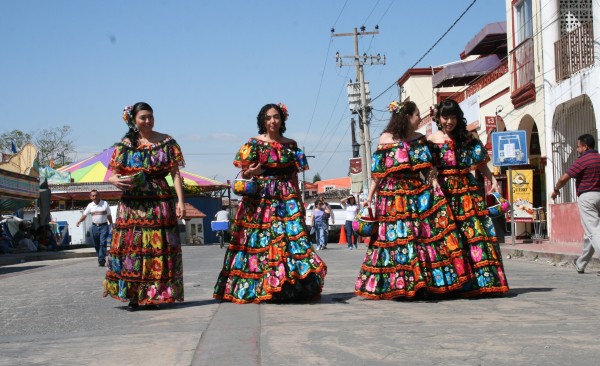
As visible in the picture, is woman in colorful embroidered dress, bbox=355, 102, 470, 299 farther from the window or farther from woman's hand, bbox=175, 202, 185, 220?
the window

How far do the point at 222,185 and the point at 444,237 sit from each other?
34337 mm

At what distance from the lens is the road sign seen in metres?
19.4

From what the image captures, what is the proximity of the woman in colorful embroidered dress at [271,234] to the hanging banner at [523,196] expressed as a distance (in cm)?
1474

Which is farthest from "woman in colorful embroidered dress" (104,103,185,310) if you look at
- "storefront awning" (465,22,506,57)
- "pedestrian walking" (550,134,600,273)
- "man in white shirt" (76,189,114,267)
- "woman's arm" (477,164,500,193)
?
"storefront awning" (465,22,506,57)

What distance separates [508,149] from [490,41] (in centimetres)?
1340

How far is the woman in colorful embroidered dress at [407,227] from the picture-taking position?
7914 mm

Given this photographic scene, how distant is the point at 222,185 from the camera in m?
42.1

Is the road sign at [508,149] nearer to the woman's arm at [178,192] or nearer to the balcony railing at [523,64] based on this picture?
the balcony railing at [523,64]

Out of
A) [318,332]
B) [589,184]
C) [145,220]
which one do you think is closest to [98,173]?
[589,184]

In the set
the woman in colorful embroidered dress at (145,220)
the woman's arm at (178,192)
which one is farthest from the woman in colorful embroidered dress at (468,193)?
the woman in colorful embroidered dress at (145,220)

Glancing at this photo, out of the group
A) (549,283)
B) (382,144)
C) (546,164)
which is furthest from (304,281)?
(546,164)

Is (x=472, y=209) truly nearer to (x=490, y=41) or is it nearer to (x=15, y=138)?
(x=490, y=41)

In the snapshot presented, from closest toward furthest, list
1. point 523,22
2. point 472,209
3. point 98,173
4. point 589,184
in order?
point 472,209 < point 589,184 < point 523,22 < point 98,173

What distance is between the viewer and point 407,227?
799cm
